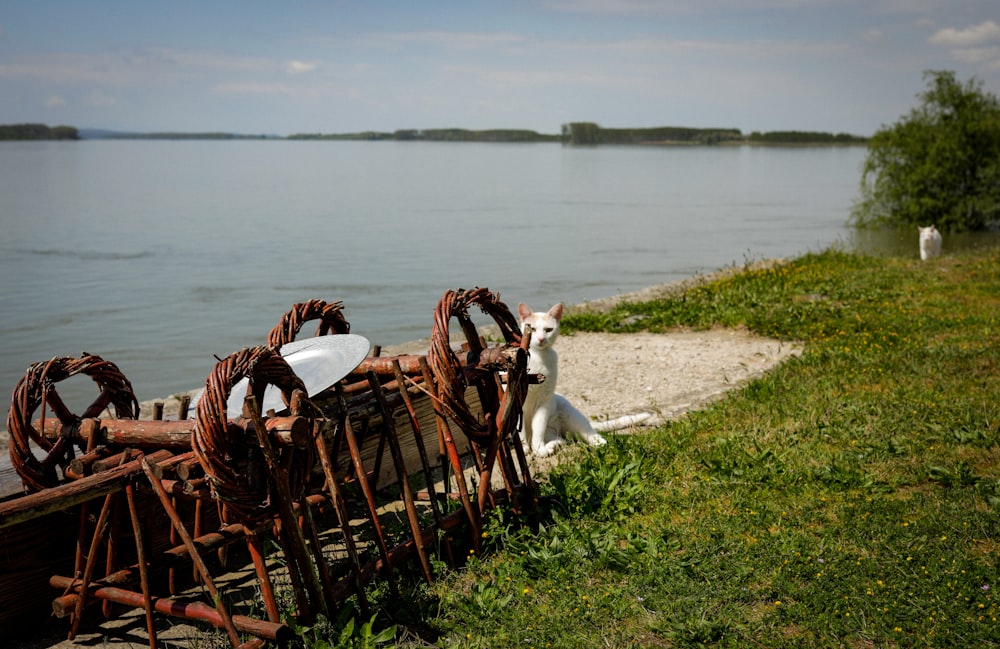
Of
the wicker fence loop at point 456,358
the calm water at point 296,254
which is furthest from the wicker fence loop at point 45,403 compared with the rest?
the calm water at point 296,254

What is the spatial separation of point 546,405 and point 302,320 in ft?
8.85

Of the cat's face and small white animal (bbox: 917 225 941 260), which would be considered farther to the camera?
small white animal (bbox: 917 225 941 260)

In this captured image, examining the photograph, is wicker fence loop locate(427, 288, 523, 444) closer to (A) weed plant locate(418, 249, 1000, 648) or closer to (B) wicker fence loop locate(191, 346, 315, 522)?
(A) weed plant locate(418, 249, 1000, 648)

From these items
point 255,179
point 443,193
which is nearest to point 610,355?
point 443,193

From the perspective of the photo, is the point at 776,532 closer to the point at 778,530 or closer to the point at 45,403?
the point at 778,530

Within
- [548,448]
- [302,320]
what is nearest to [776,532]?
[548,448]

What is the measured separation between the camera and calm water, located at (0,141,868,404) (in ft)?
55.9

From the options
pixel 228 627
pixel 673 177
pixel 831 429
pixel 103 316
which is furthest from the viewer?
pixel 673 177

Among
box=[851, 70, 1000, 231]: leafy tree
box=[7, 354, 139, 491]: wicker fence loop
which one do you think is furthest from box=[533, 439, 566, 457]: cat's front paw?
box=[851, 70, 1000, 231]: leafy tree

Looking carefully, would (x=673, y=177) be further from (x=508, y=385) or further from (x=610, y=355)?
(x=508, y=385)

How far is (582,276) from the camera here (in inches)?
953

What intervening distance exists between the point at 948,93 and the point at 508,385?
34.3 m

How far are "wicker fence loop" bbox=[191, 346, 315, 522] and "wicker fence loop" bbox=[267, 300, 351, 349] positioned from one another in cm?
81

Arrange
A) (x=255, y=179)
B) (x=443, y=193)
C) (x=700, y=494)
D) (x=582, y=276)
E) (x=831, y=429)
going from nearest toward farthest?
(x=700, y=494)
(x=831, y=429)
(x=582, y=276)
(x=443, y=193)
(x=255, y=179)
